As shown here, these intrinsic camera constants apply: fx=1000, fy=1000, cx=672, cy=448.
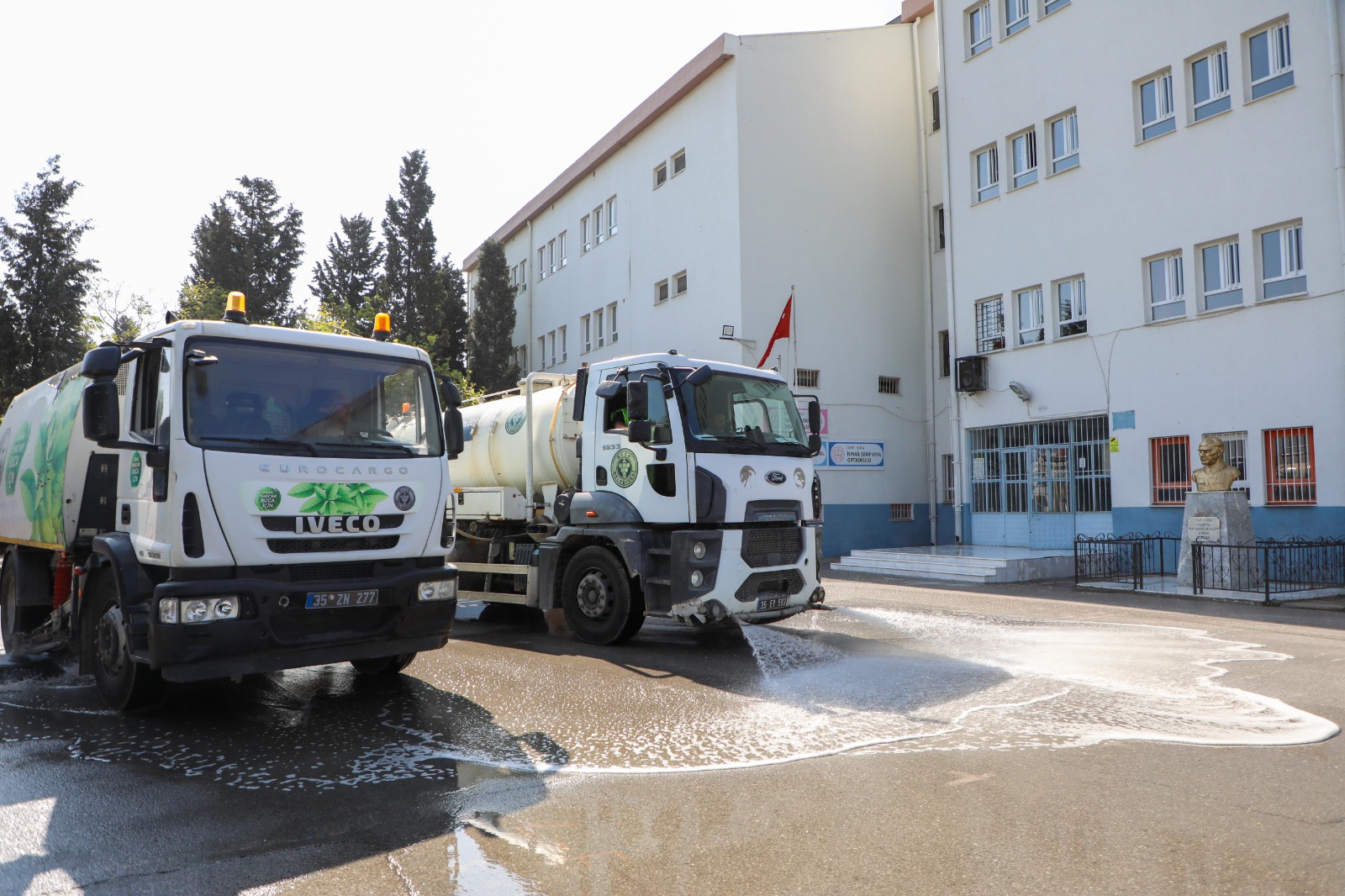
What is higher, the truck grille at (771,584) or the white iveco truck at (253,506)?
the white iveco truck at (253,506)

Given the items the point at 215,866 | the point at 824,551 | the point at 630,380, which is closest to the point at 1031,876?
the point at 215,866

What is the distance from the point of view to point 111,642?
22.0ft

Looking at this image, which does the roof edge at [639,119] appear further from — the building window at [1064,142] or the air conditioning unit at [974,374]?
the air conditioning unit at [974,374]

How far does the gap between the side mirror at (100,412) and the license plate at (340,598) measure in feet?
5.25

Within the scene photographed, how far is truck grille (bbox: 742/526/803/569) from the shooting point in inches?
360

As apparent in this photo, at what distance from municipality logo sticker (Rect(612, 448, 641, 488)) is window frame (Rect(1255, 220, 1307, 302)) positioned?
1316 centimetres

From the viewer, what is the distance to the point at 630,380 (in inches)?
365

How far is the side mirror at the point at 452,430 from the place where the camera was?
24.0ft

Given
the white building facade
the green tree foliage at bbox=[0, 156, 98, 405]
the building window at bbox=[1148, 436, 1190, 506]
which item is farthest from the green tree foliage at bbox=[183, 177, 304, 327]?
the building window at bbox=[1148, 436, 1190, 506]

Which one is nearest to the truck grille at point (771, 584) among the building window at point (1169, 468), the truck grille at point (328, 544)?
the truck grille at point (328, 544)

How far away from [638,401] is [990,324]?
53.4ft

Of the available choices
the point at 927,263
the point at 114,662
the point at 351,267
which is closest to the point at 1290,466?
the point at 927,263

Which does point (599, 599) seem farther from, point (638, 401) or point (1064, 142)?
point (1064, 142)

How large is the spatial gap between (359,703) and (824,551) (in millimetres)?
18845
